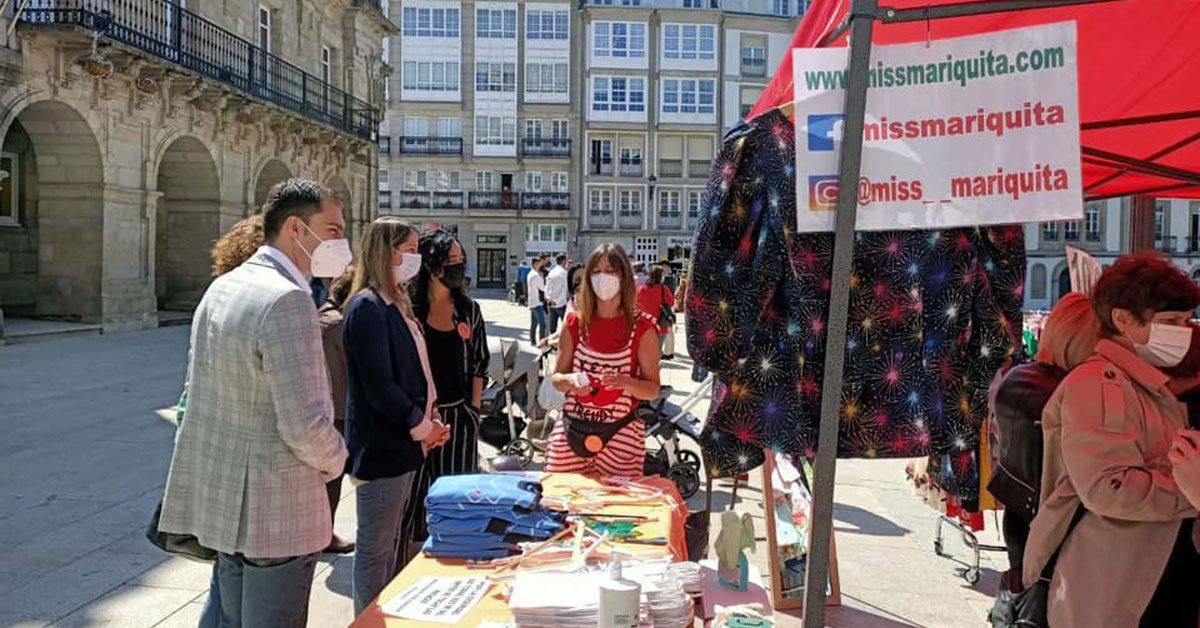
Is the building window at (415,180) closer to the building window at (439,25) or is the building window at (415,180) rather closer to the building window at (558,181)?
the building window at (558,181)

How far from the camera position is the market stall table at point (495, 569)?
2.36 metres

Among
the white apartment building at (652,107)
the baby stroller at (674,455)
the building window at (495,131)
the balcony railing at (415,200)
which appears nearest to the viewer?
the baby stroller at (674,455)

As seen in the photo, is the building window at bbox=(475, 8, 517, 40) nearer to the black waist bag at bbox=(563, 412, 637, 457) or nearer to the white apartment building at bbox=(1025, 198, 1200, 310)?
the white apartment building at bbox=(1025, 198, 1200, 310)

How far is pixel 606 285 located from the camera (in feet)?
13.9

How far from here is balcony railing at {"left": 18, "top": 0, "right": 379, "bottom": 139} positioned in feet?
49.0

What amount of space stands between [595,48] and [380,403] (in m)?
52.2

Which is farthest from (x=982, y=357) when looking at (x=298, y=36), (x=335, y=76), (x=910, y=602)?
(x=335, y=76)

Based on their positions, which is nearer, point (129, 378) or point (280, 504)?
A: point (280, 504)

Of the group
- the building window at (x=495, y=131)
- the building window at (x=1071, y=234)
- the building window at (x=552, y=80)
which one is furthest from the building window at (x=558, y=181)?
the building window at (x=1071, y=234)

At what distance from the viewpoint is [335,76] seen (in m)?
27.1

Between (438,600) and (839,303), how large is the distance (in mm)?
1349

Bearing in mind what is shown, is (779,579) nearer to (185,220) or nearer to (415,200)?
(185,220)

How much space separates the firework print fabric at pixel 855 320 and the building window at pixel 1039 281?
185 feet

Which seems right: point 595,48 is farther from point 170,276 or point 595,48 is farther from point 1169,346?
point 1169,346
